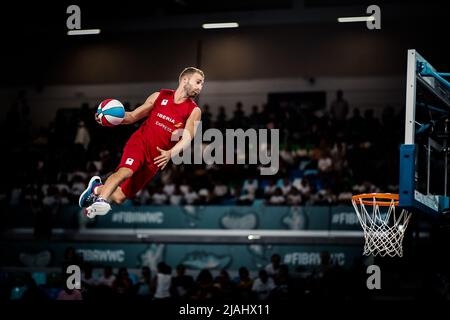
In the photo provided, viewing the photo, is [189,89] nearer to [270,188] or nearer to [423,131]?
[423,131]

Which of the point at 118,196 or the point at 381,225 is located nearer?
the point at 118,196

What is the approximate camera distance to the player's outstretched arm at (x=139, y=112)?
9742mm

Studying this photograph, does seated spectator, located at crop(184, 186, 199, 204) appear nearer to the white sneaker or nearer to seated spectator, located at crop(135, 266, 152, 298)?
seated spectator, located at crop(135, 266, 152, 298)

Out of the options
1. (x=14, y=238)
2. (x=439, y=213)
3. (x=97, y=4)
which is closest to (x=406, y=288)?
(x=439, y=213)

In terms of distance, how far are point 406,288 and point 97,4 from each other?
1072 cm

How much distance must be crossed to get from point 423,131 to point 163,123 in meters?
3.25

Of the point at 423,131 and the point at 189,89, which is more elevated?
the point at 189,89

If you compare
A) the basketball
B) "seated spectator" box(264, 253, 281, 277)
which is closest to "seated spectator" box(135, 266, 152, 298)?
"seated spectator" box(264, 253, 281, 277)

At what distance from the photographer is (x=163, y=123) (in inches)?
388

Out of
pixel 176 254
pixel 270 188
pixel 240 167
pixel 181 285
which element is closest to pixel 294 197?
pixel 270 188

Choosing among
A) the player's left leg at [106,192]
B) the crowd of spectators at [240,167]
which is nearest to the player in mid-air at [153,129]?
the player's left leg at [106,192]

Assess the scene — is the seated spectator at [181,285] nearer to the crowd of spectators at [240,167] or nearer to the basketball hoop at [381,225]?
the crowd of spectators at [240,167]

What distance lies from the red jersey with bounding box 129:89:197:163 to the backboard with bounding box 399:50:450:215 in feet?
8.79
